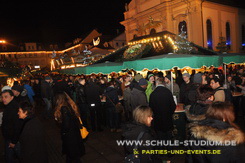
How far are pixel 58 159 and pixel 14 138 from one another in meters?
1.88

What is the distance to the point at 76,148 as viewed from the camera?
3871 mm

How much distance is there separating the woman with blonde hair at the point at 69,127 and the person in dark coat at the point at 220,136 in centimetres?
250

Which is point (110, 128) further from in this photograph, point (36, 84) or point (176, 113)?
point (36, 84)

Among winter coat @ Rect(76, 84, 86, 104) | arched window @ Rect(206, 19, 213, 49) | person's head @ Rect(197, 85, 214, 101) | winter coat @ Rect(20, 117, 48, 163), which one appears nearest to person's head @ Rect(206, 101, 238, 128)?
person's head @ Rect(197, 85, 214, 101)

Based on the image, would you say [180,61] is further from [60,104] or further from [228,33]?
[228,33]

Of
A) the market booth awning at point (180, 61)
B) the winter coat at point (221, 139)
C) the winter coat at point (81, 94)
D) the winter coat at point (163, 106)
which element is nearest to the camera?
the winter coat at point (221, 139)

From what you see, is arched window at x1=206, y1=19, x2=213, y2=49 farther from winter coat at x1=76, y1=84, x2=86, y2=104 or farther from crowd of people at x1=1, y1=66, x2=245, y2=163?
winter coat at x1=76, y1=84, x2=86, y2=104

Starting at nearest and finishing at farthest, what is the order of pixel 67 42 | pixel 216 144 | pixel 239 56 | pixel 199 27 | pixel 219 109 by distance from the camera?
pixel 216 144, pixel 219 109, pixel 239 56, pixel 199 27, pixel 67 42

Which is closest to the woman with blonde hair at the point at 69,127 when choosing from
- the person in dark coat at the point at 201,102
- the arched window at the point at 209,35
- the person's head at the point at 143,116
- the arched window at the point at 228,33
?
the person's head at the point at 143,116

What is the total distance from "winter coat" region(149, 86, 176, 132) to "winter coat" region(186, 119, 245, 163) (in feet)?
7.71

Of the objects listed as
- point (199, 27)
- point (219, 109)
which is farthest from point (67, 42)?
point (219, 109)

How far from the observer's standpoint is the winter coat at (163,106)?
4.50m

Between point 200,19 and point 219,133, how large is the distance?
22.0 meters

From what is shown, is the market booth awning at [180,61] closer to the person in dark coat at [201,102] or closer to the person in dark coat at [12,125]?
the person in dark coat at [201,102]
